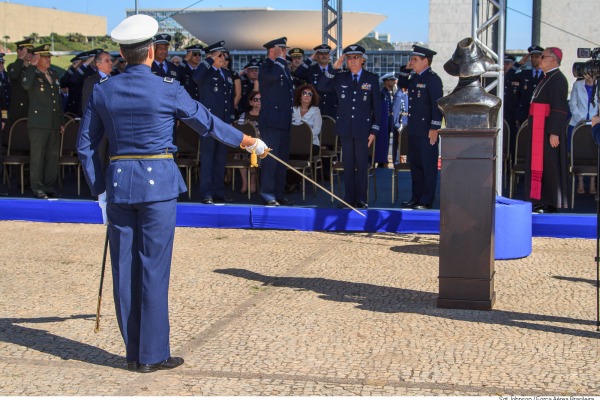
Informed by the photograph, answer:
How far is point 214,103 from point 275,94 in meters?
0.71

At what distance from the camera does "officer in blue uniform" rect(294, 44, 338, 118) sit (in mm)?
14047

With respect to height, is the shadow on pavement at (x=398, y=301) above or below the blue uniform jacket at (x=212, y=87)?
below

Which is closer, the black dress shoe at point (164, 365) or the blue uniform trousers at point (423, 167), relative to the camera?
the black dress shoe at point (164, 365)

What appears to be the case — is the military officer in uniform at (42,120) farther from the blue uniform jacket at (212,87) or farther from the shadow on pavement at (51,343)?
the shadow on pavement at (51,343)

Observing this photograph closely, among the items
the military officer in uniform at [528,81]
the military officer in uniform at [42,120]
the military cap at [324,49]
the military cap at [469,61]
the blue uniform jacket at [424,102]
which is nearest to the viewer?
the military cap at [469,61]

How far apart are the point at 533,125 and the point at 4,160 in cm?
632

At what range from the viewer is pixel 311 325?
6.02 metres

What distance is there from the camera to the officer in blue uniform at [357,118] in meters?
10.5

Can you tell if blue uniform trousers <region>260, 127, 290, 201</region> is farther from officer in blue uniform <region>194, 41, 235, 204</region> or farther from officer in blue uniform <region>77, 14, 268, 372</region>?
officer in blue uniform <region>77, 14, 268, 372</region>

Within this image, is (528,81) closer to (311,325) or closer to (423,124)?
(423,124)

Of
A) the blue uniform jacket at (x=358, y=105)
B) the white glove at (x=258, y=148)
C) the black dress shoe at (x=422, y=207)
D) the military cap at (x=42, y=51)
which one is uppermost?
the military cap at (x=42, y=51)

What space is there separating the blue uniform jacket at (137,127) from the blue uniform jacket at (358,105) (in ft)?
17.7

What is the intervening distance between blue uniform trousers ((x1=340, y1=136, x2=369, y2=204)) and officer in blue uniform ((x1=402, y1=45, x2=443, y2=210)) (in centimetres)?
48

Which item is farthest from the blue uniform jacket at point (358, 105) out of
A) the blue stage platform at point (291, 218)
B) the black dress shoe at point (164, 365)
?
the black dress shoe at point (164, 365)
